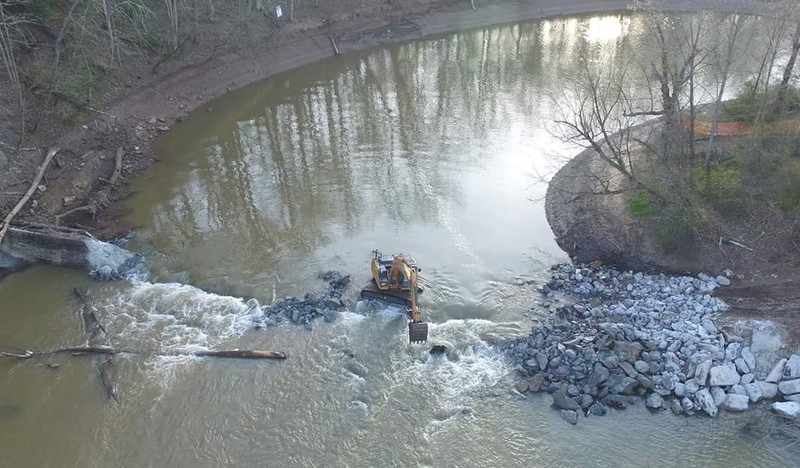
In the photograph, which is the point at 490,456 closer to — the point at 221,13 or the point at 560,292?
the point at 560,292

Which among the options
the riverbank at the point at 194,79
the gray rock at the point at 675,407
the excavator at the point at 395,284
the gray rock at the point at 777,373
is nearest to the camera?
the gray rock at the point at 675,407

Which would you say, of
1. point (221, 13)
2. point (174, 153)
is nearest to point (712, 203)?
point (174, 153)

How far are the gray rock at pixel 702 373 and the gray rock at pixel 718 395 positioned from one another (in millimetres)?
330

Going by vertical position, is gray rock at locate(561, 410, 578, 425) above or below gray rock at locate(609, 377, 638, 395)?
below

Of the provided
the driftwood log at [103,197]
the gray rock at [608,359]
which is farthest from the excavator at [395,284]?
the driftwood log at [103,197]

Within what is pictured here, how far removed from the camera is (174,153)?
33781 millimetres

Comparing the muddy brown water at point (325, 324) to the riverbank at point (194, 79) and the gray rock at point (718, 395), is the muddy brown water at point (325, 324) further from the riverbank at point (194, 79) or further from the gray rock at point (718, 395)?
the riverbank at point (194, 79)

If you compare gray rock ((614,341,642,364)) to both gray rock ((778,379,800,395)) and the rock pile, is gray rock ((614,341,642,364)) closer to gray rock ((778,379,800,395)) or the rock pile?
the rock pile

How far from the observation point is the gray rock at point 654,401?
59.0ft

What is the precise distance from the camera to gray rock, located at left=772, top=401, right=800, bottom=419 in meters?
17.3

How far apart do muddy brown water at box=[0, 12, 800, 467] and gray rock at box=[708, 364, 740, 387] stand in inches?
39.5

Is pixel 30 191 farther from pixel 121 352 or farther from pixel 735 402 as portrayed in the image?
pixel 735 402

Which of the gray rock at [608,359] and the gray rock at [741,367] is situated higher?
the gray rock at [608,359]

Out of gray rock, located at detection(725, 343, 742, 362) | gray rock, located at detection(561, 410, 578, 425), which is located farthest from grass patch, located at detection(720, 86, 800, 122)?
gray rock, located at detection(561, 410, 578, 425)
